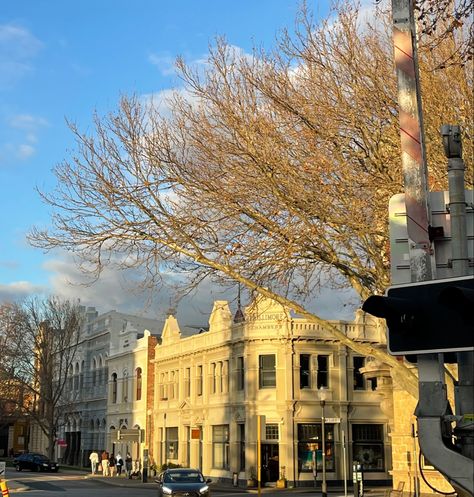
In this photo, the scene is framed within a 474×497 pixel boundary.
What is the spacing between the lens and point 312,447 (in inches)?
1692

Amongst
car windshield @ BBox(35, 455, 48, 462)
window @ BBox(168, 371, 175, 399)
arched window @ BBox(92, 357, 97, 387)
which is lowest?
car windshield @ BBox(35, 455, 48, 462)

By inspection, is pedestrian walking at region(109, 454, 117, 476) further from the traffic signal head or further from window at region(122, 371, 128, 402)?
the traffic signal head

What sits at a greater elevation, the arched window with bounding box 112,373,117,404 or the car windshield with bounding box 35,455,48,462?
the arched window with bounding box 112,373,117,404

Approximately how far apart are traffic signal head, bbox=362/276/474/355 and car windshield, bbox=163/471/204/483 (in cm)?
2235

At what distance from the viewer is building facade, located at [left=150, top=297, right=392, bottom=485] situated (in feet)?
141

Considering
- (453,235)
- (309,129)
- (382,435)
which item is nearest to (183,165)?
(309,129)

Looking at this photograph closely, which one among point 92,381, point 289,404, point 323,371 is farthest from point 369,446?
point 92,381

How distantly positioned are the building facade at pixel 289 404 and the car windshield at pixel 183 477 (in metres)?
15.2

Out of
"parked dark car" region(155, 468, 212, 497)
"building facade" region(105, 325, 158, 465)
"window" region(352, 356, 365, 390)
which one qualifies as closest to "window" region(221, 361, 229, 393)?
"window" region(352, 356, 365, 390)

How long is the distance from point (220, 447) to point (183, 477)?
2180 centimetres

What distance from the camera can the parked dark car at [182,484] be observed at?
80.8 feet

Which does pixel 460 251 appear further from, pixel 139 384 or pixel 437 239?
pixel 139 384

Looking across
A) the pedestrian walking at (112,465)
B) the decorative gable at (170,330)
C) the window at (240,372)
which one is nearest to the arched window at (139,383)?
the decorative gable at (170,330)

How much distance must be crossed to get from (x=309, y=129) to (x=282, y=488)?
99.0 feet
